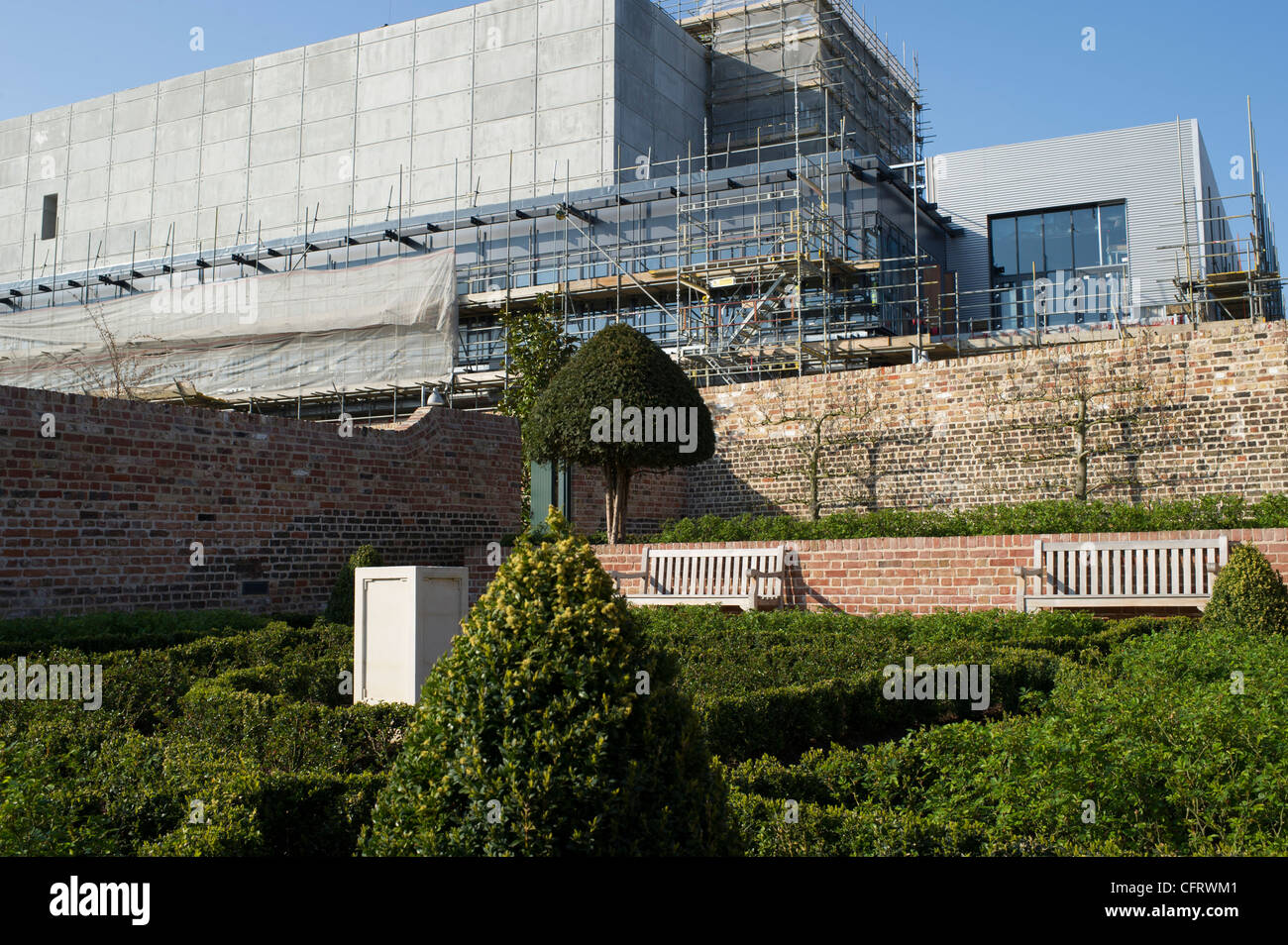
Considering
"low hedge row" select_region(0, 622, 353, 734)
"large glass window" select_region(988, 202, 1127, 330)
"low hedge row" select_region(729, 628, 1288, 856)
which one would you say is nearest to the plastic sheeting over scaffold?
"large glass window" select_region(988, 202, 1127, 330)

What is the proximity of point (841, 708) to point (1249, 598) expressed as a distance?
3.57 meters

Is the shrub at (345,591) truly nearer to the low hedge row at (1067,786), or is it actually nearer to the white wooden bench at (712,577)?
the white wooden bench at (712,577)

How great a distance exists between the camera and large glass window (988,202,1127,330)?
27875 mm

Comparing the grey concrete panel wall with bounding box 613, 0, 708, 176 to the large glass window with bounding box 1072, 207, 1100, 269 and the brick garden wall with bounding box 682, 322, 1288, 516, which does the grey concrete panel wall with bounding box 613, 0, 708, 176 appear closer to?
the large glass window with bounding box 1072, 207, 1100, 269

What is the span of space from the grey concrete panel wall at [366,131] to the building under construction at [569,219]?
0.09 m

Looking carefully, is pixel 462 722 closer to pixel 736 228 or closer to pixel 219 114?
pixel 736 228

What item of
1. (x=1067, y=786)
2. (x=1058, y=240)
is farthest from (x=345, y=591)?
(x=1058, y=240)

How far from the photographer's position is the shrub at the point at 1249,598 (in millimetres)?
7266

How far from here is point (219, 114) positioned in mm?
33688

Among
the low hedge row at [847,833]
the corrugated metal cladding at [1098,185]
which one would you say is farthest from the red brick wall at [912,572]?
the corrugated metal cladding at [1098,185]

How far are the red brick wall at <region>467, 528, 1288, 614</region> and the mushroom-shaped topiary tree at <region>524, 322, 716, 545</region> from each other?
307 centimetres

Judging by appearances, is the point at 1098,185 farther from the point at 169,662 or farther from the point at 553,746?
the point at 553,746

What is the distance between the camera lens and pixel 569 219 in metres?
26.8
